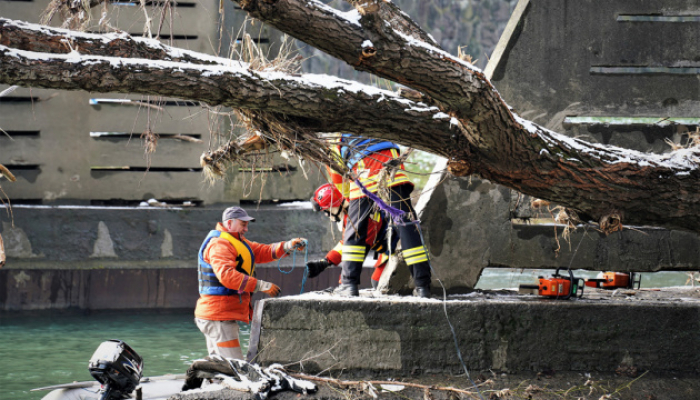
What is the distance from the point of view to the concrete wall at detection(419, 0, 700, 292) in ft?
22.0

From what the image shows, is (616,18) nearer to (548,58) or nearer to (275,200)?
(548,58)

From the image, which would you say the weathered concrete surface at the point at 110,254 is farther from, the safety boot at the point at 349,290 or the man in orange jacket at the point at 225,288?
the safety boot at the point at 349,290

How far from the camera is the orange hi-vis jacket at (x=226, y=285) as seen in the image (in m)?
6.43

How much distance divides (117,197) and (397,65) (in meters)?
9.76

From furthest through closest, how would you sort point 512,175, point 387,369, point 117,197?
point 117,197 → point 387,369 → point 512,175

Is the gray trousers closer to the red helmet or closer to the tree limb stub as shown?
the red helmet

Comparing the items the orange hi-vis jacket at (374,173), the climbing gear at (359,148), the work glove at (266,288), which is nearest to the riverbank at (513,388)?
the work glove at (266,288)

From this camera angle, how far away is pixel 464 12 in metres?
46.9

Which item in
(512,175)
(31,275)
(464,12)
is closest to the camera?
(512,175)

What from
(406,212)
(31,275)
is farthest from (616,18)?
(31,275)

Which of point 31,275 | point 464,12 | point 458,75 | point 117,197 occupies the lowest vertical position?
point 31,275

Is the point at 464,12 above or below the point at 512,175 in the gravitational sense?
above

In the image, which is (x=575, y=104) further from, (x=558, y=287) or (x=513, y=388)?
(x=513, y=388)

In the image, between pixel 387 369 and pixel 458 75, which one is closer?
pixel 458 75
